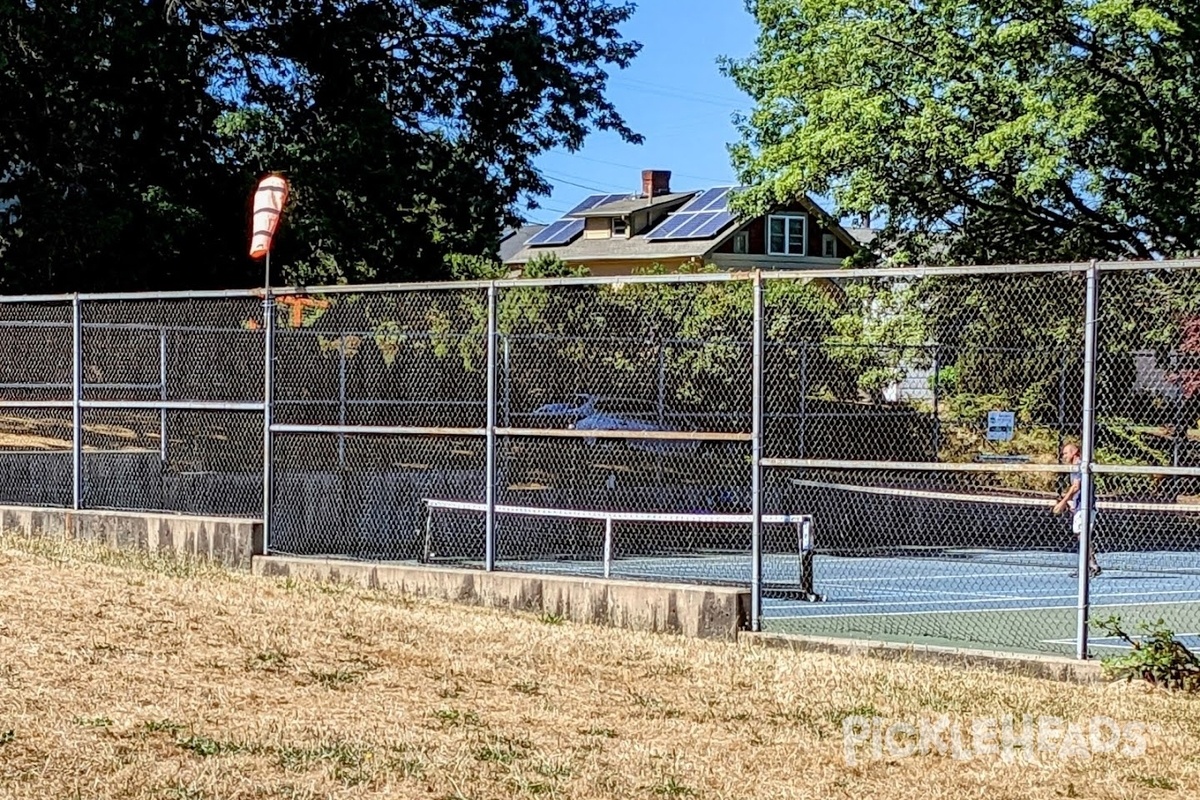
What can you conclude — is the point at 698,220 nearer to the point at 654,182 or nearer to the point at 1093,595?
the point at 654,182

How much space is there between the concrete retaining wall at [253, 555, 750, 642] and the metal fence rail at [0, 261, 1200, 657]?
39.1 inches

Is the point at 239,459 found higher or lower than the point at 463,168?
lower

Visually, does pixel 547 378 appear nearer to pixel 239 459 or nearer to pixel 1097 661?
pixel 239 459

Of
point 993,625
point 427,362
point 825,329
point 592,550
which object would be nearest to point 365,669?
point 993,625

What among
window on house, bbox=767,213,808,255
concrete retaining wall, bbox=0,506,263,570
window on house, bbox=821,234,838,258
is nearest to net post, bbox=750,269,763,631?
concrete retaining wall, bbox=0,506,263,570

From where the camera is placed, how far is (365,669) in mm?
8219

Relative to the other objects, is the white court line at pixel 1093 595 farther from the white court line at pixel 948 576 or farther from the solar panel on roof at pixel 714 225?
the solar panel on roof at pixel 714 225

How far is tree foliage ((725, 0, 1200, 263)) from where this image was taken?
22188 millimetres

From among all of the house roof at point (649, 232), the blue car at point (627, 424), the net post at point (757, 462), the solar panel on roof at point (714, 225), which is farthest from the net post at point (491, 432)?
the solar panel on roof at point (714, 225)

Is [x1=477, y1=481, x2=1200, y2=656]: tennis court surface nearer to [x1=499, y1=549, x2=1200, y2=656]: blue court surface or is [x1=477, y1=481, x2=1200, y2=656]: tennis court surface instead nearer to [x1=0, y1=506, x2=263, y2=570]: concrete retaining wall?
[x1=499, y1=549, x2=1200, y2=656]: blue court surface

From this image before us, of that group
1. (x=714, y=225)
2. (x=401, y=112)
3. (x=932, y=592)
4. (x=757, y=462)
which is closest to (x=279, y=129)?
(x=401, y=112)

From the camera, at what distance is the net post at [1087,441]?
28.2 ft

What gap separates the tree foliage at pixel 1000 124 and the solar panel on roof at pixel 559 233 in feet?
97.9

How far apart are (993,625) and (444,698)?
649 centimetres
